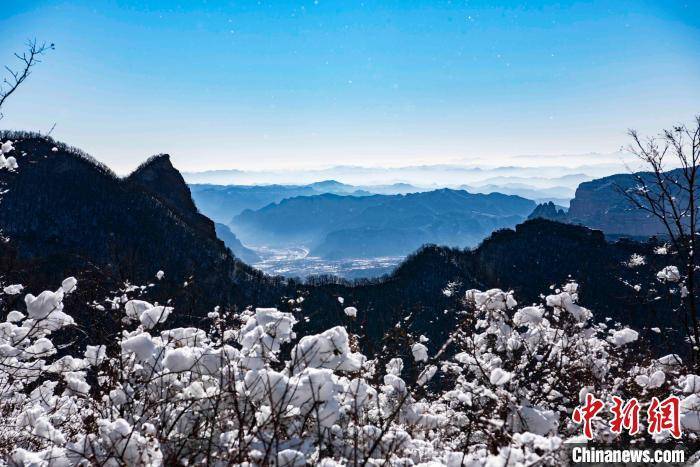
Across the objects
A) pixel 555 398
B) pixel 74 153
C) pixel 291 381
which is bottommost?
pixel 555 398

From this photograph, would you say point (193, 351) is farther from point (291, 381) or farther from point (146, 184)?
point (146, 184)

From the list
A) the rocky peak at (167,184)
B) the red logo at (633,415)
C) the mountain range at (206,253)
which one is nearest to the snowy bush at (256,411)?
the red logo at (633,415)

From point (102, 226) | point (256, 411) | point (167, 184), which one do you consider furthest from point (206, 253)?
point (256, 411)

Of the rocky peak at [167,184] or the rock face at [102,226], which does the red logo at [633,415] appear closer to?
the rock face at [102,226]

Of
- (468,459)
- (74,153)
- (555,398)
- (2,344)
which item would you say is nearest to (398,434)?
(468,459)

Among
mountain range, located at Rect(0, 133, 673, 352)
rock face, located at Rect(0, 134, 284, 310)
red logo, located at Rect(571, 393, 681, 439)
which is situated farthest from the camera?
mountain range, located at Rect(0, 133, 673, 352)

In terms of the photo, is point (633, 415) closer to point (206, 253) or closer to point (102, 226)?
point (206, 253)

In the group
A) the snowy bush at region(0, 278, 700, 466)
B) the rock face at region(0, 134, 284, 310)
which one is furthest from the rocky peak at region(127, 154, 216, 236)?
the snowy bush at region(0, 278, 700, 466)

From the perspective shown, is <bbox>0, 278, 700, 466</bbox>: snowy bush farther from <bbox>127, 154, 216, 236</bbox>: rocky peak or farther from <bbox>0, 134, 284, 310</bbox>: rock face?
<bbox>127, 154, 216, 236</bbox>: rocky peak
